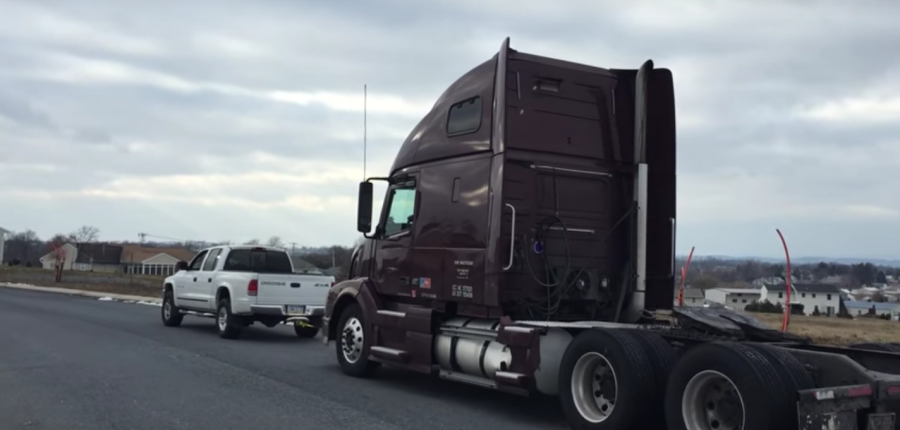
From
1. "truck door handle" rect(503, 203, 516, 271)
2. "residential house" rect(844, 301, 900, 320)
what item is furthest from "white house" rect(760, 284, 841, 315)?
"truck door handle" rect(503, 203, 516, 271)

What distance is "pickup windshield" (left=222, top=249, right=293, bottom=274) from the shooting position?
17469mm

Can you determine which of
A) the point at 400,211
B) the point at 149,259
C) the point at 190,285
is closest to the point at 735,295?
the point at 190,285

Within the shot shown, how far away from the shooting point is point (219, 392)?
9.70 metres

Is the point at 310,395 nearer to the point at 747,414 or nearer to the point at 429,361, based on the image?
the point at 429,361

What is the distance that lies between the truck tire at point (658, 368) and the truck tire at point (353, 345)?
4.66 metres

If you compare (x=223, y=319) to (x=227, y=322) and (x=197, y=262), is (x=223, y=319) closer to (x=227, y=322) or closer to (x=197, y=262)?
(x=227, y=322)

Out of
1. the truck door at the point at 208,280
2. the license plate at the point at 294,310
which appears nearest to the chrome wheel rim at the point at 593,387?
the license plate at the point at 294,310

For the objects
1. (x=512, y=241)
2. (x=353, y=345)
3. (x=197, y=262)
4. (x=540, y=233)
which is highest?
(x=540, y=233)

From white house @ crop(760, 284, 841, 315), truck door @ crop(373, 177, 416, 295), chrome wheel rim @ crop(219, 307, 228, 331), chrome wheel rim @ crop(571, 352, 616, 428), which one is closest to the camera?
chrome wheel rim @ crop(571, 352, 616, 428)

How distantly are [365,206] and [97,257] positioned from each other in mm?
111648

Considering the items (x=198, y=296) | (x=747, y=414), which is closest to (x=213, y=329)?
(x=198, y=296)

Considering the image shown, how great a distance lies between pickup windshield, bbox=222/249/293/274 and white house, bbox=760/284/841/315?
2462 cm

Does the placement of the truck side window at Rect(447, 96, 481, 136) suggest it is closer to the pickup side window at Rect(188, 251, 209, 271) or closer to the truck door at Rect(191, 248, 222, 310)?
the truck door at Rect(191, 248, 222, 310)

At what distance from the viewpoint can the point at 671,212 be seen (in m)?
9.58
